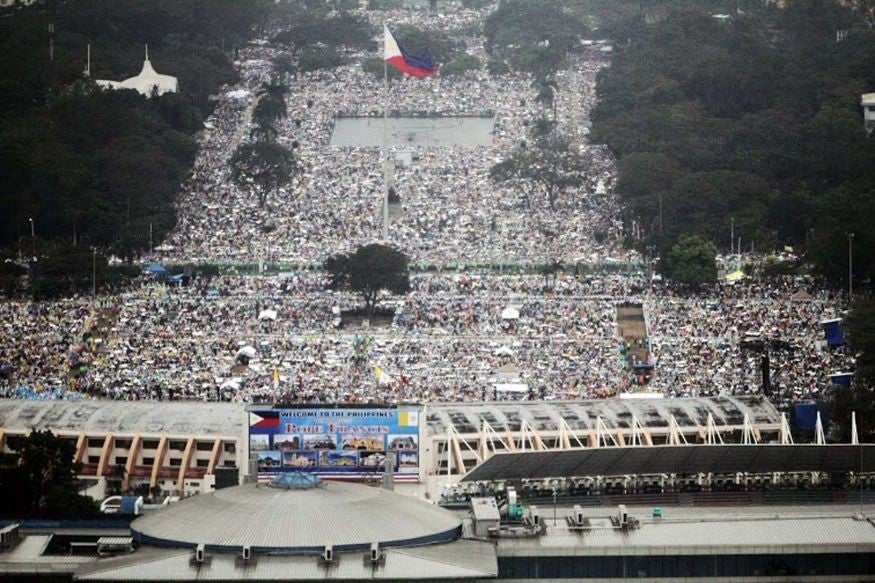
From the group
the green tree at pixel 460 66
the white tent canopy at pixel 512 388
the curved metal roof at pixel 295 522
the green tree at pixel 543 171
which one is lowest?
the curved metal roof at pixel 295 522

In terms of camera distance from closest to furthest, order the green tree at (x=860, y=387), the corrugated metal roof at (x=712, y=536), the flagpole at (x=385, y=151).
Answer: the corrugated metal roof at (x=712, y=536) → the green tree at (x=860, y=387) → the flagpole at (x=385, y=151)

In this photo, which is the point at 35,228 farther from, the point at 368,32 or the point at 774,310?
the point at 368,32

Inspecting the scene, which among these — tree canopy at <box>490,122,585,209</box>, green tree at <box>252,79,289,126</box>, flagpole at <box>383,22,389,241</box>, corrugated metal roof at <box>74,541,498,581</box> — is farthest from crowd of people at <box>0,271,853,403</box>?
corrugated metal roof at <box>74,541,498,581</box>

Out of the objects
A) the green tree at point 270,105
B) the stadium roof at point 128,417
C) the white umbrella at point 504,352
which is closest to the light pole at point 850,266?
the white umbrella at point 504,352

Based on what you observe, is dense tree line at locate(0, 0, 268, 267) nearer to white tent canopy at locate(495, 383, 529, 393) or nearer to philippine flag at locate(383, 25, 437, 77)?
philippine flag at locate(383, 25, 437, 77)

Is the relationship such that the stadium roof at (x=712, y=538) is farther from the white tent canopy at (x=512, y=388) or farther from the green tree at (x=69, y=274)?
the green tree at (x=69, y=274)

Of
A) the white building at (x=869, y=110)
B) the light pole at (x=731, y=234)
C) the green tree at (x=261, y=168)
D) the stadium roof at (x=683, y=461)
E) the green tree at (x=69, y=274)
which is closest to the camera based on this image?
the stadium roof at (x=683, y=461)

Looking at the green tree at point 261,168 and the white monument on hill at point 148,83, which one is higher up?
the white monument on hill at point 148,83
